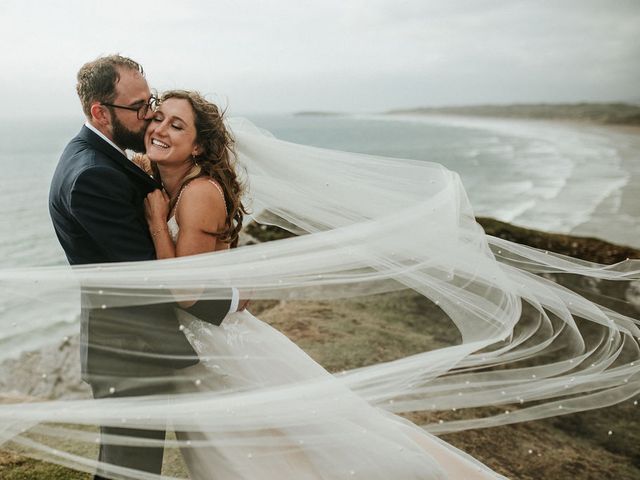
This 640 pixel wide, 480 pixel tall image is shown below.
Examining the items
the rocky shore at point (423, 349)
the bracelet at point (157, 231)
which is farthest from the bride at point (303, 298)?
the rocky shore at point (423, 349)

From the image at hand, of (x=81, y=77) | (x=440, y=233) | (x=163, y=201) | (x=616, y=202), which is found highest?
(x=81, y=77)

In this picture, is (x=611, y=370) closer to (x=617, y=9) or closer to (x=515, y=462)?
(x=515, y=462)

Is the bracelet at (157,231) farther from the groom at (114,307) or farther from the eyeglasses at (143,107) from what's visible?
the eyeglasses at (143,107)

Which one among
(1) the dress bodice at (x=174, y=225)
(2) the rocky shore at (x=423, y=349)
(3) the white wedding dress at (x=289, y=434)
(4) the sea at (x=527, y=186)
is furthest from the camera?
(4) the sea at (x=527, y=186)

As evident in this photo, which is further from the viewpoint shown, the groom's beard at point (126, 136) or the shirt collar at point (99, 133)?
the groom's beard at point (126, 136)

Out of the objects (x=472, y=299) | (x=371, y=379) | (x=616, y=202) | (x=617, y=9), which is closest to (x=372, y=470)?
(x=371, y=379)

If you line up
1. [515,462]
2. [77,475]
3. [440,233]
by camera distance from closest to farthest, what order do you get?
[440,233] < [77,475] < [515,462]

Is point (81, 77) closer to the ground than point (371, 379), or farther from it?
farther from it

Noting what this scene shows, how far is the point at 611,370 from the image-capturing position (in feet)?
13.3

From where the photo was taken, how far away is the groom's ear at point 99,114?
3221mm

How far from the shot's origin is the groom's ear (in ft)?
10.6

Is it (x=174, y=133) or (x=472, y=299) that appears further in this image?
(x=472, y=299)

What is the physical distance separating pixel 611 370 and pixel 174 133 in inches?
132

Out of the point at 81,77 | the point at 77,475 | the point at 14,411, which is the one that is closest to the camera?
the point at 14,411
